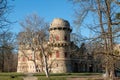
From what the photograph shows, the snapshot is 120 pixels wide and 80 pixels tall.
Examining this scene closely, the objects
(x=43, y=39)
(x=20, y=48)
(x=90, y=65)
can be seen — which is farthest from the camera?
(x=90, y=65)

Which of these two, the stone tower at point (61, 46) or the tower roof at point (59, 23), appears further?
the tower roof at point (59, 23)

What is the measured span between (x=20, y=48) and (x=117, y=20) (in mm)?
45670

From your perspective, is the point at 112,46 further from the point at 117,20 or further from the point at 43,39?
the point at 43,39

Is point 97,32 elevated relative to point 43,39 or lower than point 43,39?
lower

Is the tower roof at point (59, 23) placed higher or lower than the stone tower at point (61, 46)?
higher

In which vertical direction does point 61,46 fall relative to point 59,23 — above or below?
below

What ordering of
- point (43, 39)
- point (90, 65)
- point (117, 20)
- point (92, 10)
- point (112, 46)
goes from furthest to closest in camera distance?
point (90, 65) < point (43, 39) < point (92, 10) < point (112, 46) < point (117, 20)

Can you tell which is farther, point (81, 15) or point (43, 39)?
point (43, 39)

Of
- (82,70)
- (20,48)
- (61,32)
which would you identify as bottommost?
(82,70)

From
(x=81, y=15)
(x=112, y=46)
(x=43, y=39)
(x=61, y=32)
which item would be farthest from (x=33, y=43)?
(x=112, y=46)

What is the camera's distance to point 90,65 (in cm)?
8519

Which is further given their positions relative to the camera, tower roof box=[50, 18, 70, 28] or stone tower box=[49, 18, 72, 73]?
tower roof box=[50, 18, 70, 28]

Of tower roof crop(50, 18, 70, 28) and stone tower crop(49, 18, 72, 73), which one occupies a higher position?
tower roof crop(50, 18, 70, 28)

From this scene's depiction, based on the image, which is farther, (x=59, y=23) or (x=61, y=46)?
(x=59, y=23)
